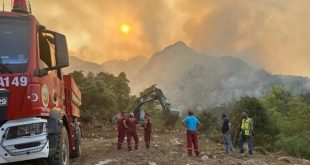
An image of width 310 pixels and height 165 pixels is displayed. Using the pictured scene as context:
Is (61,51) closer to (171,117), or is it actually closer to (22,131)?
(22,131)

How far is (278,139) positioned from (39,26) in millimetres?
37327

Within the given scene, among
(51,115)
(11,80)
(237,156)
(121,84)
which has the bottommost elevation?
(237,156)

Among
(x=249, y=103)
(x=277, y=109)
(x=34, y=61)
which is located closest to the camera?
(x=34, y=61)

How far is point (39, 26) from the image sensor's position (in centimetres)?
766

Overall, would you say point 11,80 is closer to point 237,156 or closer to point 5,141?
point 5,141

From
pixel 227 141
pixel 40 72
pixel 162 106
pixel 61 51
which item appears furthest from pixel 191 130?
pixel 162 106

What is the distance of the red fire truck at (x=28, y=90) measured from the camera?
252 inches

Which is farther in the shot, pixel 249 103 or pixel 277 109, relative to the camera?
pixel 277 109

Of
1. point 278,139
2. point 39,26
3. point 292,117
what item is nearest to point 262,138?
point 278,139

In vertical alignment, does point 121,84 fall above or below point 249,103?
above

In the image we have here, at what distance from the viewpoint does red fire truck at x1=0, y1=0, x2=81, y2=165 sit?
21.0ft

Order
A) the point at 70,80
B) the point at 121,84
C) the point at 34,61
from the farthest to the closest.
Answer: the point at 121,84, the point at 70,80, the point at 34,61

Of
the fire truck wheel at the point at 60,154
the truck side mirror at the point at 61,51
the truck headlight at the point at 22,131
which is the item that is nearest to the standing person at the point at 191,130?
the fire truck wheel at the point at 60,154

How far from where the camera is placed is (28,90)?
21.6 feet
